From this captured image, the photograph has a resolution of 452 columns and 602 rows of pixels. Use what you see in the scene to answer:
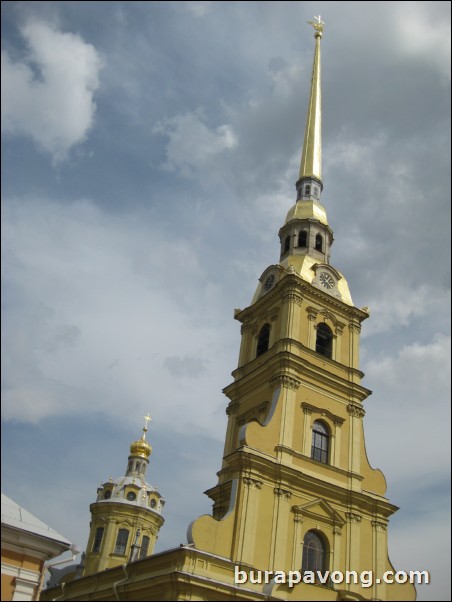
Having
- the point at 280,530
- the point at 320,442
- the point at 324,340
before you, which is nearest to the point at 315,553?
the point at 280,530

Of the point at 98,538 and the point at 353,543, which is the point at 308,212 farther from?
the point at 98,538

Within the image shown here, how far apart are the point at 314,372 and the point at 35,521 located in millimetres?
14996

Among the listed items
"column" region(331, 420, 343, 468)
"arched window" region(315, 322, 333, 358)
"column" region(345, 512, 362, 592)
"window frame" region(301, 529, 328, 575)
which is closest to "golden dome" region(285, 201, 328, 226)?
"arched window" region(315, 322, 333, 358)

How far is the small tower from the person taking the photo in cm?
4372

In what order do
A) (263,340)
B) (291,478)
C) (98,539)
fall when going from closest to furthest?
(291,478), (263,340), (98,539)

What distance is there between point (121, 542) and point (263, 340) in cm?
2114

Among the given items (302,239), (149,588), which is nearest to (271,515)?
(149,588)

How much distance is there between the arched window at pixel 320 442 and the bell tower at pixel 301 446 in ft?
0.15

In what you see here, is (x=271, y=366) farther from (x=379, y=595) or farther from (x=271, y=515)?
(x=379, y=595)

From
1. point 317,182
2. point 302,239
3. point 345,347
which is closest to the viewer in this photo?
point 345,347

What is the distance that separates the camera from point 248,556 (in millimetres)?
23875

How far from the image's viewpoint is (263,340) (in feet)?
107

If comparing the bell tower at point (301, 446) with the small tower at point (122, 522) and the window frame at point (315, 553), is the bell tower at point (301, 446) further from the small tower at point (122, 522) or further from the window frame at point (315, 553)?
the small tower at point (122, 522)

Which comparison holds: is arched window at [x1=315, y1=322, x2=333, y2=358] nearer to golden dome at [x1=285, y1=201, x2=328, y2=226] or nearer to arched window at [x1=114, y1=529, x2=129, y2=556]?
golden dome at [x1=285, y1=201, x2=328, y2=226]
